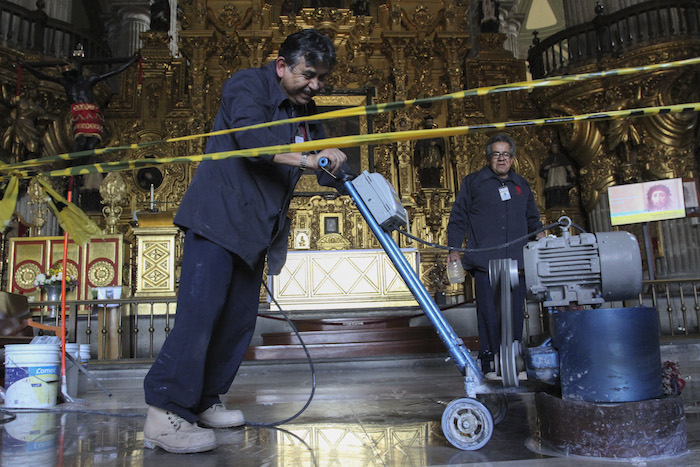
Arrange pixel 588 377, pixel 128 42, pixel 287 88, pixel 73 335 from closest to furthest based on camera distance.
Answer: pixel 588 377 → pixel 287 88 → pixel 73 335 → pixel 128 42

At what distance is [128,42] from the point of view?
15594mm

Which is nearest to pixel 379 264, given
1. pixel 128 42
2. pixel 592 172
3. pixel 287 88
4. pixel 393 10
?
pixel 592 172

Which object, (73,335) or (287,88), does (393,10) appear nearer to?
(73,335)

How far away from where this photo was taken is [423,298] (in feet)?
6.08

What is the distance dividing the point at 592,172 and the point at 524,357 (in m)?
9.87

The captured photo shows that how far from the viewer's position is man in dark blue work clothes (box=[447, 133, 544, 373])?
3.34m

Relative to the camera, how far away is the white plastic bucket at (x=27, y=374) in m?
2.92

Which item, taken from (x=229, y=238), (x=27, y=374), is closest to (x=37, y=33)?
(x=27, y=374)

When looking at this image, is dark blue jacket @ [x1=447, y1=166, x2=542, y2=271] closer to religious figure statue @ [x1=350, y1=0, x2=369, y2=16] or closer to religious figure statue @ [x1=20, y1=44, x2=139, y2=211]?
religious figure statue @ [x1=20, y1=44, x2=139, y2=211]

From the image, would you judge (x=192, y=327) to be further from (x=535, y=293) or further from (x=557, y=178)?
(x=557, y=178)

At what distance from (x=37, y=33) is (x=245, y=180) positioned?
10836mm

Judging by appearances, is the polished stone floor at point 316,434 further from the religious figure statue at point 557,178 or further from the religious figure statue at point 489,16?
the religious figure statue at point 489,16

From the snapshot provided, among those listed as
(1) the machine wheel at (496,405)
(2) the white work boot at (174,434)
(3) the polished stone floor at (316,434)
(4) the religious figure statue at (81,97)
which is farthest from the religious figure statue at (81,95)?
(1) the machine wheel at (496,405)

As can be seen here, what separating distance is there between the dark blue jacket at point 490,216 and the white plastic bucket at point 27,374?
2.28 metres
